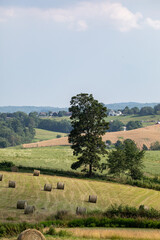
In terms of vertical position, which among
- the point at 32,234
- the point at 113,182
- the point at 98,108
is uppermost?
the point at 98,108

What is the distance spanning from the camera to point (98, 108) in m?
54.8

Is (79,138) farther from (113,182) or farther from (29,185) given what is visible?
(29,185)

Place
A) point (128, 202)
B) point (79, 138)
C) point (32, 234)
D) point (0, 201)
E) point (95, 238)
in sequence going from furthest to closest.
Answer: point (79, 138) < point (128, 202) < point (0, 201) < point (95, 238) < point (32, 234)

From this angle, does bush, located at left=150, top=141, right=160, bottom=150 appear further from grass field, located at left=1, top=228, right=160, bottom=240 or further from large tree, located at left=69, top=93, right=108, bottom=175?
grass field, located at left=1, top=228, right=160, bottom=240

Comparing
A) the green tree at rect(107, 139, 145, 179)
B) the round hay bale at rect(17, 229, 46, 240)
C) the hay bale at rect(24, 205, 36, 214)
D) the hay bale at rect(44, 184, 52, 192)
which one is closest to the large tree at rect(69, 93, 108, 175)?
the green tree at rect(107, 139, 145, 179)

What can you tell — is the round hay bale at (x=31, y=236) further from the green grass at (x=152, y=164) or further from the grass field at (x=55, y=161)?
the green grass at (x=152, y=164)

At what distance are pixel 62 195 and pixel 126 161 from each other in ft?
66.4

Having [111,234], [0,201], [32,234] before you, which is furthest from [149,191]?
[32,234]

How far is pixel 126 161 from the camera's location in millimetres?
55719

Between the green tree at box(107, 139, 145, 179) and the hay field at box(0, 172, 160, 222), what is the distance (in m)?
5.91

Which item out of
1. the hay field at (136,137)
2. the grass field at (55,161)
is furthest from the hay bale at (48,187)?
the hay field at (136,137)

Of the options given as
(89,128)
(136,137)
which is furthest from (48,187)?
(136,137)

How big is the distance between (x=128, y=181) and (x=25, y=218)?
87.8ft

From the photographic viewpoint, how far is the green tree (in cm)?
5431
